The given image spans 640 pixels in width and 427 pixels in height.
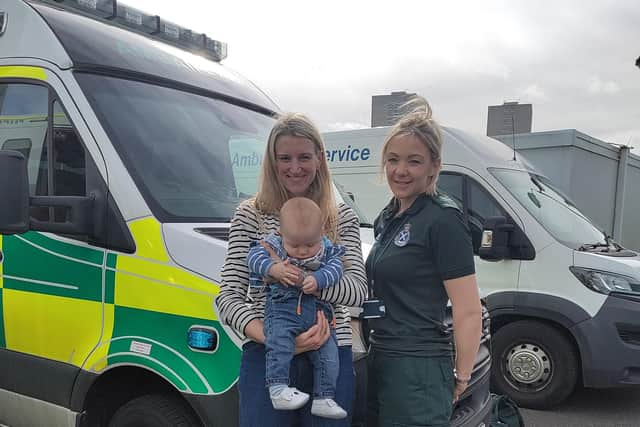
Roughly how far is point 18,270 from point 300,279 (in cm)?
181

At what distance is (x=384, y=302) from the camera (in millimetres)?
1975

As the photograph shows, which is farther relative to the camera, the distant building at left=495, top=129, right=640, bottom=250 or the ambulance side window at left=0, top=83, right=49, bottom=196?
the distant building at left=495, top=129, right=640, bottom=250

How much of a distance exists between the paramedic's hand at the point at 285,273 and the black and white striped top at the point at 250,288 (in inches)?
4.5

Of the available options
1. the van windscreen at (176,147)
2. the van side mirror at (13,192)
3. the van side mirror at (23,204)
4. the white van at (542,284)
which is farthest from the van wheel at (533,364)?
the van side mirror at (13,192)

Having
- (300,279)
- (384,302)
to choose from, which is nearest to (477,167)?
(384,302)

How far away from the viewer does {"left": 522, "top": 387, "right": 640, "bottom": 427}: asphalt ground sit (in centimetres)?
459

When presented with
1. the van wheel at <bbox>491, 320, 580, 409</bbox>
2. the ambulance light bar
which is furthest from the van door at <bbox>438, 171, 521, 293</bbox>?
the ambulance light bar

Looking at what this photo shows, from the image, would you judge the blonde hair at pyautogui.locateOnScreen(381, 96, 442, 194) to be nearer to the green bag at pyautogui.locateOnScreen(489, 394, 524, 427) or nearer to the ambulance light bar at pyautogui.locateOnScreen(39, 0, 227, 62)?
the green bag at pyautogui.locateOnScreen(489, 394, 524, 427)

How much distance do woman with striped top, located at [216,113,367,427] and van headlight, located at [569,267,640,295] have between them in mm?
3332

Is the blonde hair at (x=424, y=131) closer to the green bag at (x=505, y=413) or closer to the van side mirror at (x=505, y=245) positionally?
the green bag at (x=505, y=413)

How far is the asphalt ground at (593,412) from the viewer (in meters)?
4.59

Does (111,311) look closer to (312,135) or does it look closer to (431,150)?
(312,135)

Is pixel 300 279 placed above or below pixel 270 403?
above

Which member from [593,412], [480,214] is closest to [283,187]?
[480,214]
